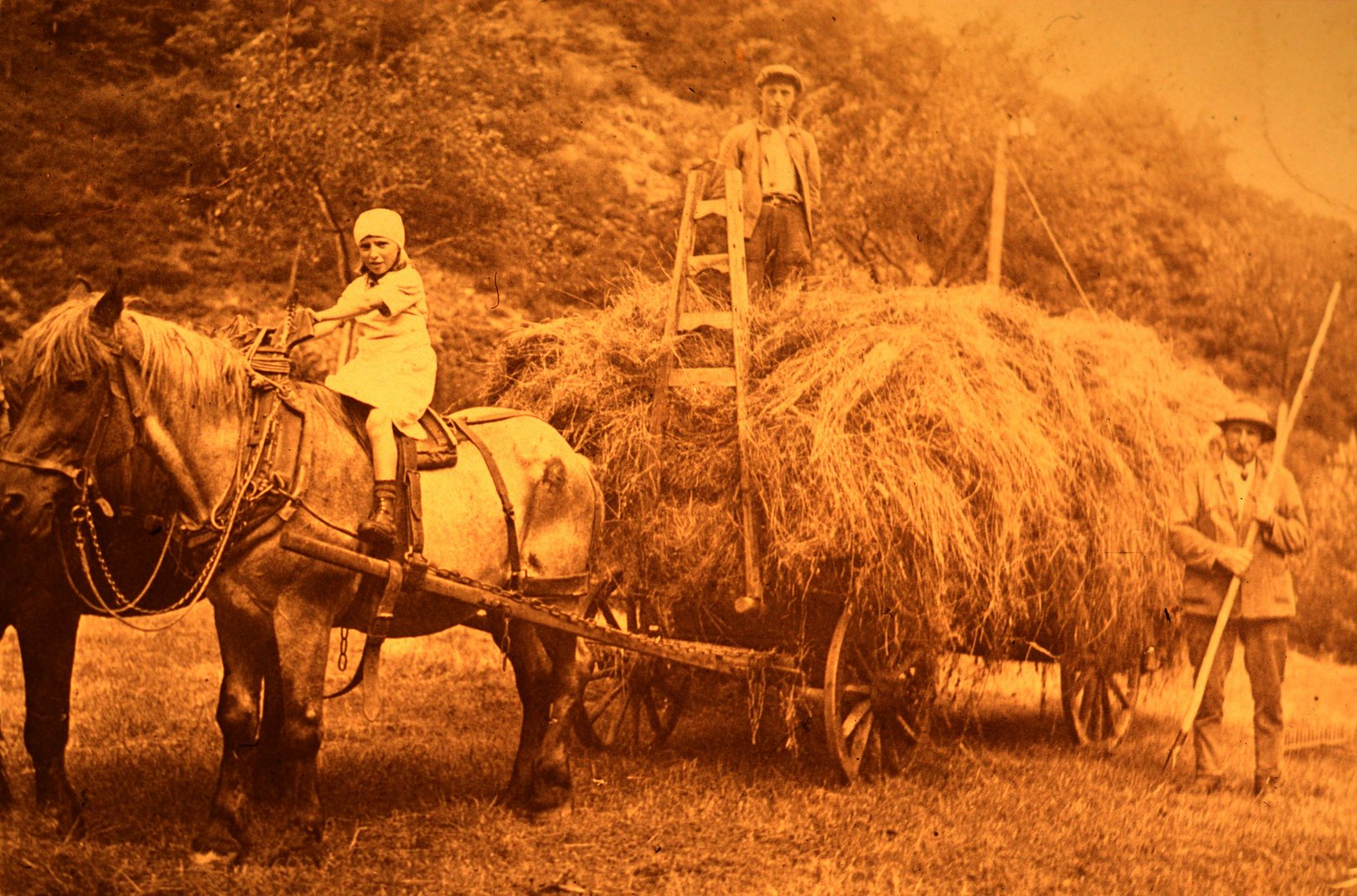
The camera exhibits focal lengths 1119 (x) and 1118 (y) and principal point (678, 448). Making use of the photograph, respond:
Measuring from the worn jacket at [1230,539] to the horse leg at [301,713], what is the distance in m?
3.90

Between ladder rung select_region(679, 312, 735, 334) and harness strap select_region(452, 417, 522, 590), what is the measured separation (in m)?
1.06

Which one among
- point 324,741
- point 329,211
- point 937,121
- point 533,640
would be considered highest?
point 937,121

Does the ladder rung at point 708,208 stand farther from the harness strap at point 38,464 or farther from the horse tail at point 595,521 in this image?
the harness strap at point 38,464

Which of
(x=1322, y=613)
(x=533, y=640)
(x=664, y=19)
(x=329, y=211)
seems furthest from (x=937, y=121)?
(x=533, y=640)

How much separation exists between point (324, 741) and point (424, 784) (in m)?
0.80

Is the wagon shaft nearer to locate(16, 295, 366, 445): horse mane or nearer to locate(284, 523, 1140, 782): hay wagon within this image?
locate(284, 523, 1140, 782): hay wagon

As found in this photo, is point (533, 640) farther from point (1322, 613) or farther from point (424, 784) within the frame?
point (1322, 613)

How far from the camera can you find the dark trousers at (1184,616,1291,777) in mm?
5020

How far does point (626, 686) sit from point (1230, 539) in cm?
299

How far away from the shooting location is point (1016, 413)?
16.3 feet

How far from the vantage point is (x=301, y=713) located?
3.94 metres

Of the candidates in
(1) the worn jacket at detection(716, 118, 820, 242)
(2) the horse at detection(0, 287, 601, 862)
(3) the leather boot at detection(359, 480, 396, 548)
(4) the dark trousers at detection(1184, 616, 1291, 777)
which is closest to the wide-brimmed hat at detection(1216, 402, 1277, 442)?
(4) the dark trousers at detection(1184, 616, 1291, 777)

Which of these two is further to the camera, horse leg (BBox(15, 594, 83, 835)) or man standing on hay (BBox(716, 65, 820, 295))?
man standing on hay (BBox(716, 65, 820, 295))

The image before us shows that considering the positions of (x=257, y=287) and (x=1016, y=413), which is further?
(x=257, y=287)
